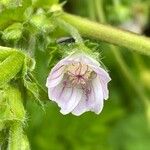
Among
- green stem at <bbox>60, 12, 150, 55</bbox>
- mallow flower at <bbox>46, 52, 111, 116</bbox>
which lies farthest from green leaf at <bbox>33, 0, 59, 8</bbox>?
mallow flower at <bbox>46, 52, 111, 116</bbox>

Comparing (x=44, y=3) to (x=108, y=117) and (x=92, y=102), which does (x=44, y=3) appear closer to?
(x=92, y=102)

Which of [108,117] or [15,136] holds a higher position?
[15,136]

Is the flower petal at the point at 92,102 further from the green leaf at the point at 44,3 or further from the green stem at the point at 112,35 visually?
the green leaf at the point at 44,3

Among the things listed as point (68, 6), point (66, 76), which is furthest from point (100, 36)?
point (68, 6)

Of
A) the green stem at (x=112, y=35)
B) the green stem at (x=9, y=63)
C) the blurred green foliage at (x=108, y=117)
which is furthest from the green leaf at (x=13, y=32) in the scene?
the blurred green foliage at (x=108, y=117)

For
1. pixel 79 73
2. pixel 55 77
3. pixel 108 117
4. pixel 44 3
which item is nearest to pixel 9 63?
pixel 55 77
